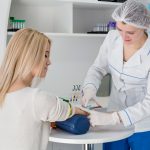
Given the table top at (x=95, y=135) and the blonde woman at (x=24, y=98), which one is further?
the table top at (x=95, y=135)

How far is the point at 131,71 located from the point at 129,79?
48 mm

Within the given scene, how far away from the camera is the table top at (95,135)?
1310 millimetres

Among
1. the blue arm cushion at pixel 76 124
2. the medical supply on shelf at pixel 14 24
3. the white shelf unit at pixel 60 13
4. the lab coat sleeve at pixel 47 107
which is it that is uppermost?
the white shelf unit at pixel 60 13

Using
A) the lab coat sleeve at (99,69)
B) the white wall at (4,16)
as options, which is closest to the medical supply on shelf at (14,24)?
the white wall at (4,16)

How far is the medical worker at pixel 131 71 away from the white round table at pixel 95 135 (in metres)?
0.05

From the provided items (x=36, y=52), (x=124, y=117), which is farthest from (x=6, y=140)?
(x=124, y=117)

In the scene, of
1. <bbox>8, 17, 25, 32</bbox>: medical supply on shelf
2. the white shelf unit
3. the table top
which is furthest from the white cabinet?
the table top

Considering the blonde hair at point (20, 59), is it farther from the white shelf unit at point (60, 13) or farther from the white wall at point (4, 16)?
the white shelf unit at point (60, 13)

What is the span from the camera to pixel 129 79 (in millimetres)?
1691

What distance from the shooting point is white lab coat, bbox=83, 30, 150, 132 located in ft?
5.10

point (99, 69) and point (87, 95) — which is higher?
point (99, 69)

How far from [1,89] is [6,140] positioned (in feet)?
0.70

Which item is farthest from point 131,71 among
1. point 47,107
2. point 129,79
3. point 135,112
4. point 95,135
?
point 47,107

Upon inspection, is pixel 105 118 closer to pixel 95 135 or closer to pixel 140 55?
pixel 95 135
